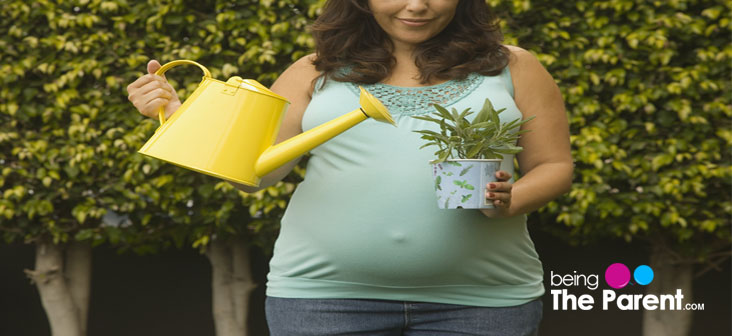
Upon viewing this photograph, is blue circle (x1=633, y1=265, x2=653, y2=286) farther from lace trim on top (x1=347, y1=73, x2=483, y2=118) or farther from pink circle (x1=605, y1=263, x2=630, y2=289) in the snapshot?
lace trim on top (x1=347, y1=73, x2=483, y2=118)

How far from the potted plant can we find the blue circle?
2.59m

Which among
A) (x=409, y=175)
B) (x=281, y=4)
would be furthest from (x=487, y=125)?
(x=281, y=4)

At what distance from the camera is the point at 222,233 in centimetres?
335

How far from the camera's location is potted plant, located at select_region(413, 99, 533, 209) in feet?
3.99

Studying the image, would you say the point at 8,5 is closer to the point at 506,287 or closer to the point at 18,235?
the point at 18,235

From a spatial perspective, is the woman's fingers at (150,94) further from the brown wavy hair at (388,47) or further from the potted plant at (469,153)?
the potted plant at (469,153)

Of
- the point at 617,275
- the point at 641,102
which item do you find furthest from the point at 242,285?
the point at 641,102

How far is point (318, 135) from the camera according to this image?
1.28m

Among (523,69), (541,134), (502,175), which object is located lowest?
(502,175)

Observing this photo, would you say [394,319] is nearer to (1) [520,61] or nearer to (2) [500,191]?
(2) [500,191]

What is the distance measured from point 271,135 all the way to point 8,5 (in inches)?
97.2

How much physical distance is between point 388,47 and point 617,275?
8.38ft

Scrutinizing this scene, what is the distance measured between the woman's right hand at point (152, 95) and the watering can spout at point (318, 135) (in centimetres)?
22

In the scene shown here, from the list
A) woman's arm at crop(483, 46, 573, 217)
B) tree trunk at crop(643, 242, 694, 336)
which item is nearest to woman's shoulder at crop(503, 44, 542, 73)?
woman's arm at crop(483, 46, 573, 217)
